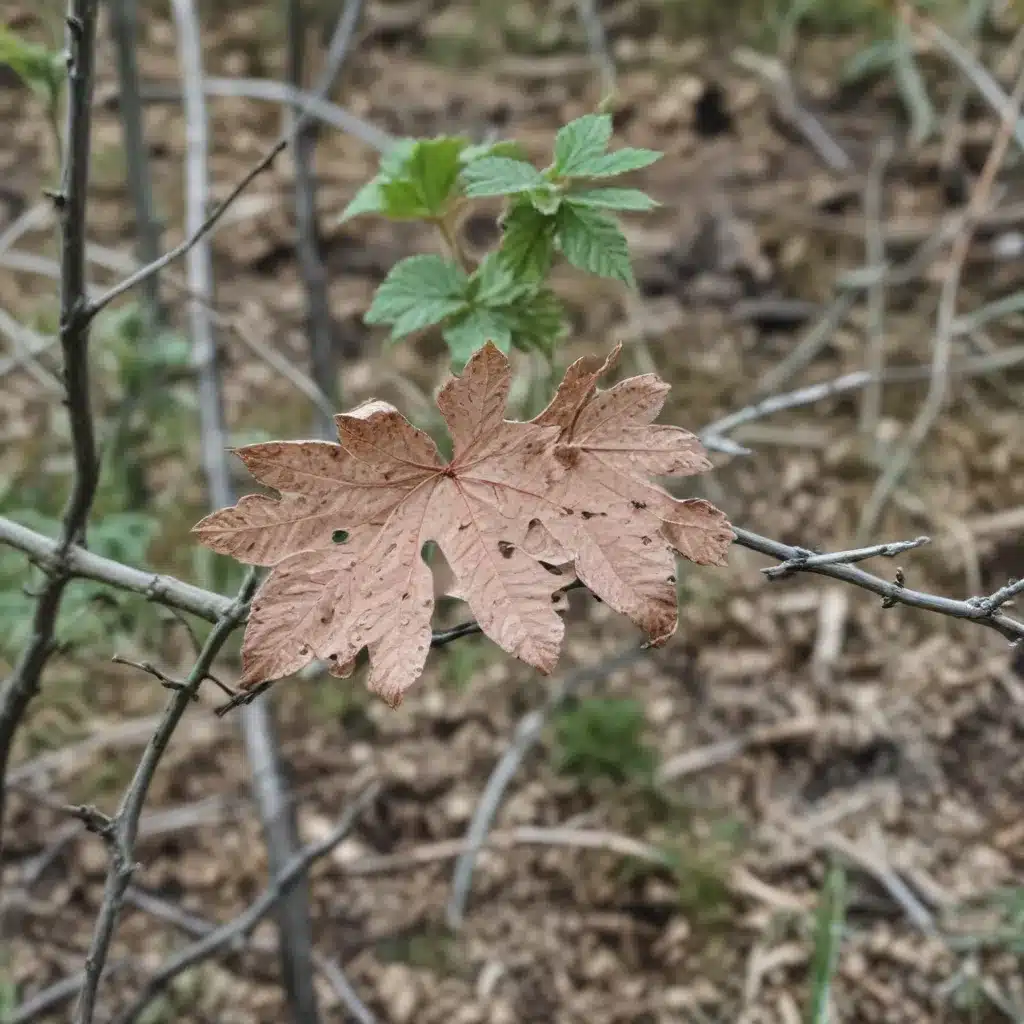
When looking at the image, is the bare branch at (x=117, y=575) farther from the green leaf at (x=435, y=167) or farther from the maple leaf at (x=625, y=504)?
the green leaf at (x=435, y=167)

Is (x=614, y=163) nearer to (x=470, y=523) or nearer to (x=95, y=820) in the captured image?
(x=470, y=523)

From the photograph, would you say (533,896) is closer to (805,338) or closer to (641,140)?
(805,338)

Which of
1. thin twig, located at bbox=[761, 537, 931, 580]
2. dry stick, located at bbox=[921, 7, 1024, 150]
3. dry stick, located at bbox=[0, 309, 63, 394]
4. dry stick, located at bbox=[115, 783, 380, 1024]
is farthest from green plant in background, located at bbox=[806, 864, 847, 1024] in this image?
dry stick, located at bbox=[921, 7, 1024, 150]

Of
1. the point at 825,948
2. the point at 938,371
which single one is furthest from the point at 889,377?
the point at 825,948

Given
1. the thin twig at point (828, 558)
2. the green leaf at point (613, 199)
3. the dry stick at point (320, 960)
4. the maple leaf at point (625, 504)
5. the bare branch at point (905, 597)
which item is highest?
the green leaf at point (613, 199)

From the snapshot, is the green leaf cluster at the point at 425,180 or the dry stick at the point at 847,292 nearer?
the green leaf cluster at the point at 425,180

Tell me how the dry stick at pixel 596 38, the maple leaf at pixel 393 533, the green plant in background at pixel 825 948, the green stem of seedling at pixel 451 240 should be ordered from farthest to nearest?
the dry stick at pixel 596 38 → the green plant in background at pixel 825 948 → the green stem of seedling at pixel 451 240 → the maple leaf at pixel 393 533

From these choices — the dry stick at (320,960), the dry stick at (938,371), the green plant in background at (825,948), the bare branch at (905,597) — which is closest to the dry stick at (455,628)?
the bare branch at (905,597)

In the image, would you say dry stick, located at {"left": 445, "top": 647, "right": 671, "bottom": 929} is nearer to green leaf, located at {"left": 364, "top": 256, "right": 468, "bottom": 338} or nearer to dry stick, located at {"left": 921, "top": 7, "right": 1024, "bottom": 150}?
green leaf, located at {"left": 364, "top": 256, "right": 468, "bottom": 338}
